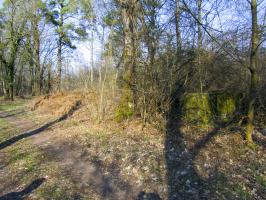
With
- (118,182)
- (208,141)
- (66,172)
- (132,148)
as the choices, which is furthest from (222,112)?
(66,172)

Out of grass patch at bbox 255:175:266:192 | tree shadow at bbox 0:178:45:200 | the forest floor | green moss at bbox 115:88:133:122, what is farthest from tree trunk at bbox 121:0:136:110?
grass patch at bbox 255:175:266:192

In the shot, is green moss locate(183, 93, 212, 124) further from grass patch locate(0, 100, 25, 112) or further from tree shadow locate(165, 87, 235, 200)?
grass patch locate(0, 100, 25, 112)

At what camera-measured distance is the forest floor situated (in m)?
4.98

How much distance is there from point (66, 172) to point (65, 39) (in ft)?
78.4

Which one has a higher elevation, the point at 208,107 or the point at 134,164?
the point at 208,107

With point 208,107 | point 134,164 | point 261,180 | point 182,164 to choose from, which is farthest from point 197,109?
point 261,180

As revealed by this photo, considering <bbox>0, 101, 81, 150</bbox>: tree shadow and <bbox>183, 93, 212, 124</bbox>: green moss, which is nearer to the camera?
<bbox>183, 93, 212, 124</bbox>: green moss

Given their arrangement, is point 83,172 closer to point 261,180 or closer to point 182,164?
point 182,164

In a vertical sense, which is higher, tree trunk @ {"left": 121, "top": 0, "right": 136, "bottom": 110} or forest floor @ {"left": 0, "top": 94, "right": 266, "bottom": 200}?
tree trunk @ {"left": 121, "top": 0, "right": 136, "bottom": 110}

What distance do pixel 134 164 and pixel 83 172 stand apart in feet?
3.89

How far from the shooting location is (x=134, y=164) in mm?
6148

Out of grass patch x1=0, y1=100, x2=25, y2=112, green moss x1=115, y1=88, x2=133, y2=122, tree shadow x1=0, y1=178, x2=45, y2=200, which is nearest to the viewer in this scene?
tree shadow x1=0, y1=178, x2=45, y2=200

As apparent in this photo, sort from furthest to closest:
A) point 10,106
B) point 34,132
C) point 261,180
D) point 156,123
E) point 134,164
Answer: point 10,106 → point 34,132 → point 156,123 → point 134,164 → point 261,180

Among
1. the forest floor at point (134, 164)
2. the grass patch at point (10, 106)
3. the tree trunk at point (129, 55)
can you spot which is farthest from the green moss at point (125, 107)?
the grass patch at point (10, 106)
